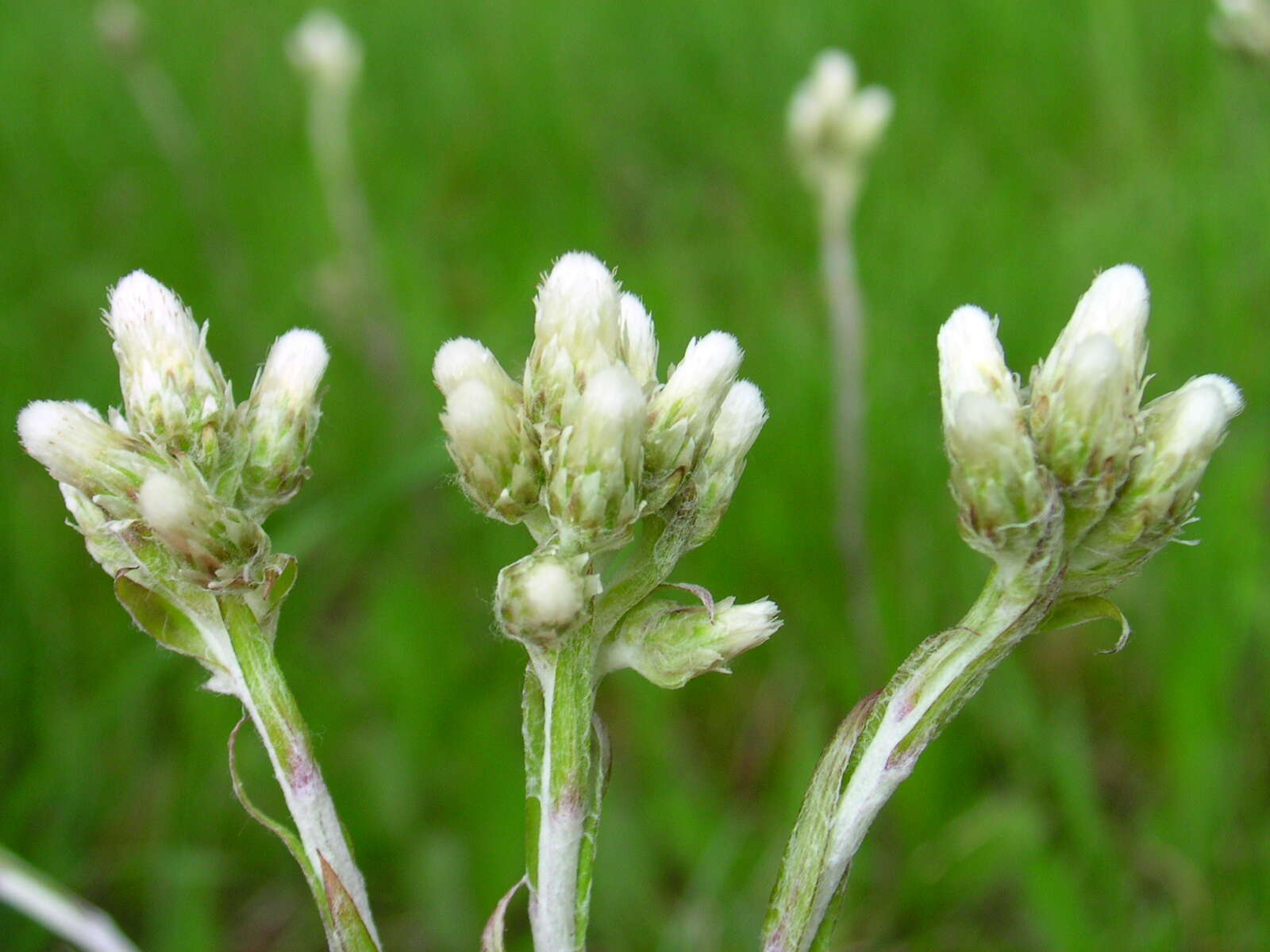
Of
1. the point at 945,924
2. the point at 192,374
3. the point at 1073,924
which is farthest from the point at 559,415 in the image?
the point at 945,924

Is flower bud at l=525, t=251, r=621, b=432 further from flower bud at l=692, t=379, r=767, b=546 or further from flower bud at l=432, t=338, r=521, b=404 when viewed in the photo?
flower bud at l=692, t=379, r=767, b=546

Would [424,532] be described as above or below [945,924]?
above

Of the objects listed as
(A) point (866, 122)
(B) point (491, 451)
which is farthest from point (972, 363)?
(A) point (866, 122)

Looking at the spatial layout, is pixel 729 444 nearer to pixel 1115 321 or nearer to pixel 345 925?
pixel 1115 321

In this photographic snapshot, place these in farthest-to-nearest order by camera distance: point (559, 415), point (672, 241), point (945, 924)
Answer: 1. point (672, 241)
2. point (945, 924)
3. point (559, 415)

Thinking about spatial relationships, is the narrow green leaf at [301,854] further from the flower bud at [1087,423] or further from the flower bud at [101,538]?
the flower bud at [1087,423]

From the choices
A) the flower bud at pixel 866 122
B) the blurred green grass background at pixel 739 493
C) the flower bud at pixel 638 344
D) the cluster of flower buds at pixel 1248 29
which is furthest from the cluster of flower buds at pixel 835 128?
the flower bud at pixel 638 344

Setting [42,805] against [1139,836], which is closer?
[42,805]

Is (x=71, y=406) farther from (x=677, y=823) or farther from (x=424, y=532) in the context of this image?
(x=424, y=532)
